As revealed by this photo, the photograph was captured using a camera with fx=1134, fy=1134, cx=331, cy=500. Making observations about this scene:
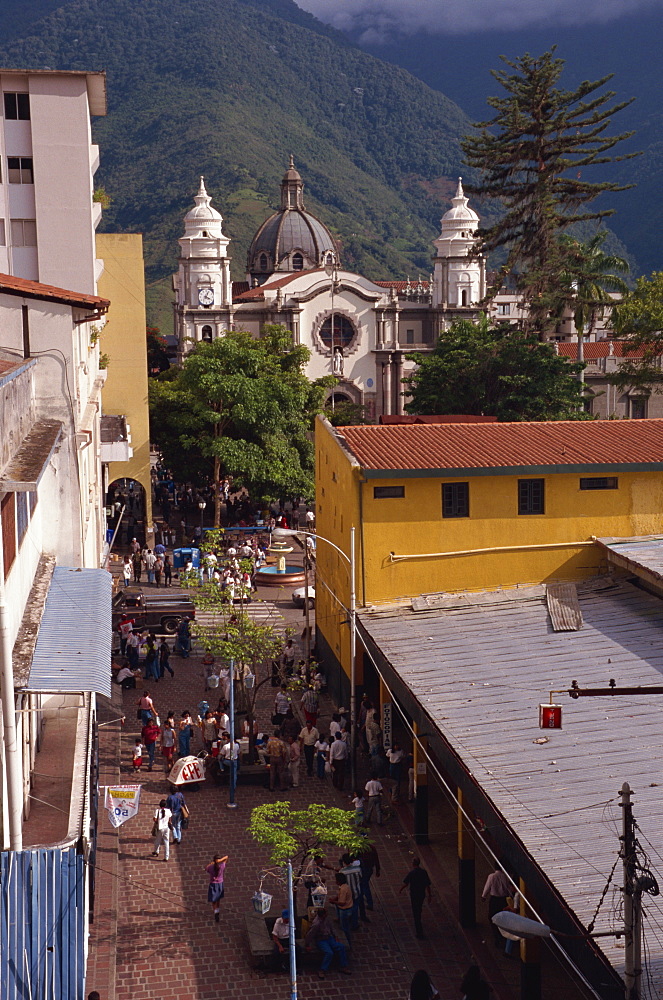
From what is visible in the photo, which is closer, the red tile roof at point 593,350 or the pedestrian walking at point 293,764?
the pedestrian walking at point 293,764

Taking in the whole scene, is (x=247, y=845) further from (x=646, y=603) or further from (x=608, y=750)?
(x=646, y=603)

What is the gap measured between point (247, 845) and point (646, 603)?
27.7 feet

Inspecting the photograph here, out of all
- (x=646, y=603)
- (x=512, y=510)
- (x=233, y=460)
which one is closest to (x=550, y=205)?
(x=233, y=460)

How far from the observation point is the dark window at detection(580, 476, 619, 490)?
24.2 meters

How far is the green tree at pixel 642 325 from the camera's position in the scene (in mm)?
45438

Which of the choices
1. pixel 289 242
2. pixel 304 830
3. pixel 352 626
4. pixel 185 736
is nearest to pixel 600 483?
pixel 352 626

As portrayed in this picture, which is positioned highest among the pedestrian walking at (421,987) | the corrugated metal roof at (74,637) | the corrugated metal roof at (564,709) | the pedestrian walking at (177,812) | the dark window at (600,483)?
the dark window at (600,483)

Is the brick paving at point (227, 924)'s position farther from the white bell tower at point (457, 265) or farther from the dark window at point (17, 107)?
the white bell tower at point (457, 265)

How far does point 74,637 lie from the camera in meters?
14.1

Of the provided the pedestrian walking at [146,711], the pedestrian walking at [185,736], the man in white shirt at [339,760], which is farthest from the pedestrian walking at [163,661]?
the man in white shirt at [339,760]

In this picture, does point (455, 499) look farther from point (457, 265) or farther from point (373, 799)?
point (457, 265)

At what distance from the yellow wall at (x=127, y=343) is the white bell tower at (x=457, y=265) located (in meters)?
38.6

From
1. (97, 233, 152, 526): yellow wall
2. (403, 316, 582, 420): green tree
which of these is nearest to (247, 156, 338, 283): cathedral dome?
(403, 316, 582, 420): green tree

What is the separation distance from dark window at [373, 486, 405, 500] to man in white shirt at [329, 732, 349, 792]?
509 cm
